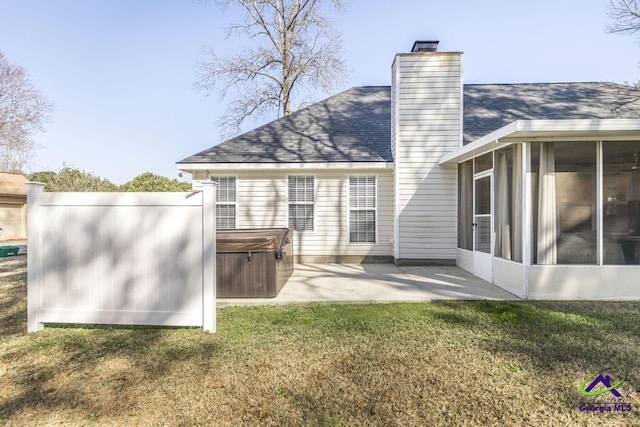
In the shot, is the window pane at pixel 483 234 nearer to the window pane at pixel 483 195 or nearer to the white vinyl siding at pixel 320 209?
the window pane at pixel 483 195

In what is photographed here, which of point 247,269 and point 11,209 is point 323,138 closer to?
point 247,269

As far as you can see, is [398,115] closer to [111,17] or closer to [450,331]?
[450,331]

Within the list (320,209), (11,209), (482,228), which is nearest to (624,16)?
(482,228)

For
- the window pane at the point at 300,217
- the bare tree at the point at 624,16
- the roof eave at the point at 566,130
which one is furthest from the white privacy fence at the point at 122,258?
the bare tree at the point at 624,16

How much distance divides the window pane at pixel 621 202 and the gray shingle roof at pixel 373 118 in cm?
360

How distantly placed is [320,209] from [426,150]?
10.1 feet

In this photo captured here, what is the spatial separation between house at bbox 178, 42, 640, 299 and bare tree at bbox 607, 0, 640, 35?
1.81 meters

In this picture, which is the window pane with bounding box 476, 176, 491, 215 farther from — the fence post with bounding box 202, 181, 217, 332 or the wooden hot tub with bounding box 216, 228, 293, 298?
the fence post with bounding box 202, 181, 217, 332

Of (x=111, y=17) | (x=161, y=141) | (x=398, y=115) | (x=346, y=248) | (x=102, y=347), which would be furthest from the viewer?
(x=161, y=141)

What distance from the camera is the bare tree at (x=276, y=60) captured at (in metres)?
15.2

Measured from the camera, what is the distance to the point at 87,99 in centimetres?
1269

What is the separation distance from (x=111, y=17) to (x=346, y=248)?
946 cm

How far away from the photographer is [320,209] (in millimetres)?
8688

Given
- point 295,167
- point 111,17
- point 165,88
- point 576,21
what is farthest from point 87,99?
point 576,21
